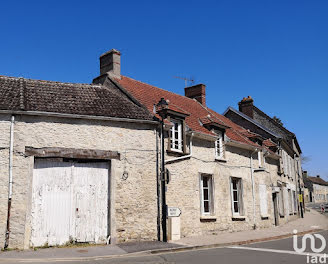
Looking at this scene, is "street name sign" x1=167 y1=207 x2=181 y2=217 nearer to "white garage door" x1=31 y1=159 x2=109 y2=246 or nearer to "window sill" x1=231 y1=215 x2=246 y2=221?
"white garage door" x1=31 y1=159 x2=109 y2=246

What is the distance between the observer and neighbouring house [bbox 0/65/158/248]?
10977 millimetres

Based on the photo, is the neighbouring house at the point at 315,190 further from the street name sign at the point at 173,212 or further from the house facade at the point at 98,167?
the street name sign at the point at 173,212

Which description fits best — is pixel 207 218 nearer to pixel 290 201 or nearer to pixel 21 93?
pixel 21 93

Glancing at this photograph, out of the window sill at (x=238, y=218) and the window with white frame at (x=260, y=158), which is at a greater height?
the window with white frame at (x=260, y=158)

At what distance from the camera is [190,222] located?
14023 millimetres

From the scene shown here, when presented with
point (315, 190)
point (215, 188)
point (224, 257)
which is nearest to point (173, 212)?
point (215, 188)

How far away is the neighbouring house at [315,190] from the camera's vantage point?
244 feet

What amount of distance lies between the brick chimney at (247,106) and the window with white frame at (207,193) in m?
12.7

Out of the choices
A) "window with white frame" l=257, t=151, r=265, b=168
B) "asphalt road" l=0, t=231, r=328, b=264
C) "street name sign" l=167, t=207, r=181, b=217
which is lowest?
"asphalt road" l=0, t=231, r=328, b=264

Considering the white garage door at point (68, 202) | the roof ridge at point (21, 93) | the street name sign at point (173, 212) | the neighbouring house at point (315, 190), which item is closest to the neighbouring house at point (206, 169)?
the street name sign at point (173, 212)

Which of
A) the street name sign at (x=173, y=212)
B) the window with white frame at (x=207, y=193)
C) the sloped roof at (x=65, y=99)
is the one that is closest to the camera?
the sloped roof at (x=65, y=99)

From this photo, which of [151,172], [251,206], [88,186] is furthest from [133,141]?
[251,206]

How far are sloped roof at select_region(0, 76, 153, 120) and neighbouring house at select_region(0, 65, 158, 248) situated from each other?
0.04 m

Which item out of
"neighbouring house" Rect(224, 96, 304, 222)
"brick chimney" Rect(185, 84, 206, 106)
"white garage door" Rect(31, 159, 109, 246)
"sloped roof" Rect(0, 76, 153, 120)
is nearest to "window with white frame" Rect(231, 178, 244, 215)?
"neighbouring house" Rect(224, 96, 304, 222)
